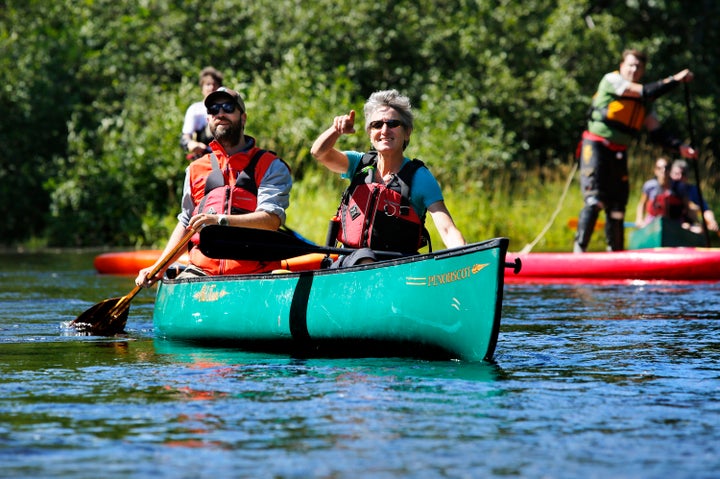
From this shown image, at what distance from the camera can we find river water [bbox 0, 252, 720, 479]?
405cm

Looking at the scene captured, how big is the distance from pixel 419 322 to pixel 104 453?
2.11 meters

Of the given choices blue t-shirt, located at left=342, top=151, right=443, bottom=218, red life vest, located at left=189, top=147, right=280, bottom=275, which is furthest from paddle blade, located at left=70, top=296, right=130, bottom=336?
blue t-shirt, located at left=342, top=151, right=443, bottom=218

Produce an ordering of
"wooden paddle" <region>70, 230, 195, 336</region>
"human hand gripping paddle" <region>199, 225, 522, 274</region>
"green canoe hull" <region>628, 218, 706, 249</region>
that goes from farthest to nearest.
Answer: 1. "green canoe hull" <region>628, 218, 706, 249</region>
2. "wooden paddle" <region>70, 230, 195, 336</region>
3. "human hand gripping paddle" <region>199, 225, 522, 274</region>

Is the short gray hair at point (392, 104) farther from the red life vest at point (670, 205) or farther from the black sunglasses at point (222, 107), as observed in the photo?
Answer: the red life vest at point (670, 205)

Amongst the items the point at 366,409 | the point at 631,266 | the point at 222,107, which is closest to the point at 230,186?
the point at 222,107

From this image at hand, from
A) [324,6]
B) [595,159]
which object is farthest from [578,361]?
[324,6]

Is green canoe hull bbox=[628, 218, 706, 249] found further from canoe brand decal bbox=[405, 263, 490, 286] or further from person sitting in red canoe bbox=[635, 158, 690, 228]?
canoe brand decal bbox=[405, 263, 490, 286]

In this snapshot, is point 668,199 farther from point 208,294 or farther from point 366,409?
point 366,409

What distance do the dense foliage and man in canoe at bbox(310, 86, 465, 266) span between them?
1087 centimetres

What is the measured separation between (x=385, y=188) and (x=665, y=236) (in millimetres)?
6593

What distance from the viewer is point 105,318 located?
25.4 ft

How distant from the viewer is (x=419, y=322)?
6.00 metres

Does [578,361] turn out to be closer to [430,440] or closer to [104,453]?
[430,440]

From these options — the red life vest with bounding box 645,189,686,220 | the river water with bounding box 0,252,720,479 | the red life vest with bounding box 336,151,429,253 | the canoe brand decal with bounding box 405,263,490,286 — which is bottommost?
the river water with bounding box 0,252,720,479
